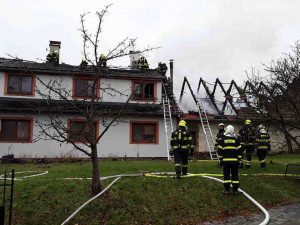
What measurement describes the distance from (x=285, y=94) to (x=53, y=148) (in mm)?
13858

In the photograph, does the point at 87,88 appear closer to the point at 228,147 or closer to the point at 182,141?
the point at 182,141

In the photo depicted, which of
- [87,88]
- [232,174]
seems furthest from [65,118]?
[232,174]

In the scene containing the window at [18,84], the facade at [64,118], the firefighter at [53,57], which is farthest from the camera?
the firefighter at [53,57]

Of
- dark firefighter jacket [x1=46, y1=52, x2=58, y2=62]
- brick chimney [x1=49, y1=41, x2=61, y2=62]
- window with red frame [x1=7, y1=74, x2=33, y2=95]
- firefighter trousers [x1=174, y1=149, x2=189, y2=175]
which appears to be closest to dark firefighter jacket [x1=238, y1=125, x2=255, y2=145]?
firefighter trousers [x1=174, y1=149, x2=189, y2=175]

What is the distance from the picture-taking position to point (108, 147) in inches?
758

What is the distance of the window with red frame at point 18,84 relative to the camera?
18953 mm

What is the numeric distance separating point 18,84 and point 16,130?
2.87 meters

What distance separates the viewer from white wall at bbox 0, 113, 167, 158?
18.3 m

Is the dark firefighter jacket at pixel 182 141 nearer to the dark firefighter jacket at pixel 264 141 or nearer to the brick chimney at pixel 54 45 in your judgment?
the dark firefighter jacket at pixel 264 141

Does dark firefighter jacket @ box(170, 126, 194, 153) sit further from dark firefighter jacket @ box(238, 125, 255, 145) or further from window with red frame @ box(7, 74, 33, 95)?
window with red frame @ box(7, 74, 33, 95)

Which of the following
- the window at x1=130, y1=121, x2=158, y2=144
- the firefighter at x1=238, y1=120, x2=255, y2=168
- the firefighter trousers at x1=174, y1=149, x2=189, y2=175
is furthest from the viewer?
the window at x1=130, y1=121, x2=158, y2=144

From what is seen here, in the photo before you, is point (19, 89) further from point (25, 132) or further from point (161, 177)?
point (161, 177)

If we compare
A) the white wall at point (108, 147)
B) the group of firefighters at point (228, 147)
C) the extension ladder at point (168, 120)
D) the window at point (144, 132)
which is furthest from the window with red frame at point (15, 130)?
the group of firefighters at point (228, 147)

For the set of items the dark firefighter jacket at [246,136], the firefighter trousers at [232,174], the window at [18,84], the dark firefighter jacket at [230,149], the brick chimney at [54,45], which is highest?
the brick chimney at [54,45]
